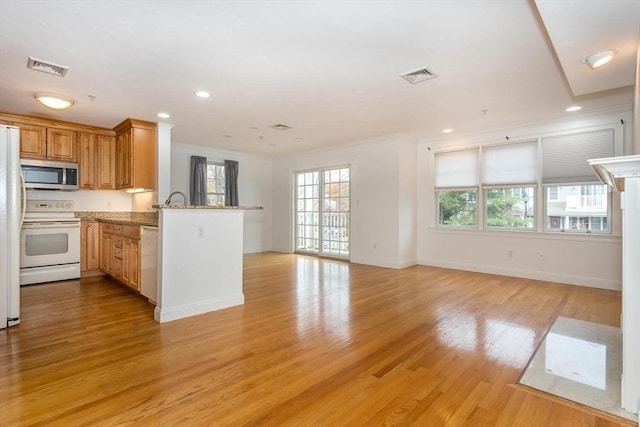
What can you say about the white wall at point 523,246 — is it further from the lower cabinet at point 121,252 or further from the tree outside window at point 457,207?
the lower cabinet at point 121,252

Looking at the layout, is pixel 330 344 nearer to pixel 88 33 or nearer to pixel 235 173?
pixel 88 33

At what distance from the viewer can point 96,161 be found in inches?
215

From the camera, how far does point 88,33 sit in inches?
103

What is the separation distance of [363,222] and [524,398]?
4.84 meters

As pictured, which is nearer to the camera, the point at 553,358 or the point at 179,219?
the point at 553,358

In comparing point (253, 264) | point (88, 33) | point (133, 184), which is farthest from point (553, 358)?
point (133, 184)

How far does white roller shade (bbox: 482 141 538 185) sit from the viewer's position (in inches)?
206

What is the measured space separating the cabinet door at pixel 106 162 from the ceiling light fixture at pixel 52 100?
1478mm

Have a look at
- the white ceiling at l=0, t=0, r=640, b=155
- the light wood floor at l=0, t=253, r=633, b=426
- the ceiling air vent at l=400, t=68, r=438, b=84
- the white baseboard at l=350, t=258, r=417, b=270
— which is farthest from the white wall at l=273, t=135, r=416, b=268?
the ceiling air vent at l=400, t=68, r=438, b=84

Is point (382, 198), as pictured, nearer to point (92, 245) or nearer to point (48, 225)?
point (92, 245)

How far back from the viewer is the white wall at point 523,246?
15.0 ft

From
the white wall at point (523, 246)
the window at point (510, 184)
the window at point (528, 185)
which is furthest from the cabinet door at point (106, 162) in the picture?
the window at point (510, 184)

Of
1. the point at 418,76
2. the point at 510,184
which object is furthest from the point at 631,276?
the point at 510,184

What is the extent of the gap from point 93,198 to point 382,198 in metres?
5.27
